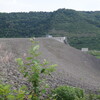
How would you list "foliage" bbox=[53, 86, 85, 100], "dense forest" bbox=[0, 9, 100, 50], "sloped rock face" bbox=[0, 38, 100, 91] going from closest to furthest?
"foliage" bbox=[53, 86, 85, 100] < "sloped rock face" bbox=[0, 38, 100, 91] < "dense forest" bbox=[0, 9, 100, 50]

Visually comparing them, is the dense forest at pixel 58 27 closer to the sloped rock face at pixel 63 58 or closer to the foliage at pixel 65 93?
the sloped rock face at pixel 63 58

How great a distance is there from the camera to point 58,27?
7625 cm

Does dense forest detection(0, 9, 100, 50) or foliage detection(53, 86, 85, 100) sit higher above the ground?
foliage detection(53, 86, 85, 100)

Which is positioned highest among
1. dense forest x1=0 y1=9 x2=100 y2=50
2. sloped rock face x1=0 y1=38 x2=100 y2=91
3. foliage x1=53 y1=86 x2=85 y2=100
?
foliage x1=53 y1=86 x2=85 y2=100

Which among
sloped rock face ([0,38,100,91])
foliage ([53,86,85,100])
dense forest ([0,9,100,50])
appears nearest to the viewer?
foliage ([53,86,85,100])

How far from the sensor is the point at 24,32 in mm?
67250

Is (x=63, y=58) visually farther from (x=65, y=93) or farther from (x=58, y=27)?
(x=58, y=27)

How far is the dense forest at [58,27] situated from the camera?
Result: 64938 millimetres

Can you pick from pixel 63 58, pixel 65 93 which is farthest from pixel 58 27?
pixel 65 93

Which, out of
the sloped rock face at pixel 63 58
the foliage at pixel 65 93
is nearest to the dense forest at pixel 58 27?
the sloped rock face at pixel 63 58

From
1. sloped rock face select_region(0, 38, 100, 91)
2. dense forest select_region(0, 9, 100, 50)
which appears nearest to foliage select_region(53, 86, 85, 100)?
sloped rock face select_region(0, 38, 100, 91)

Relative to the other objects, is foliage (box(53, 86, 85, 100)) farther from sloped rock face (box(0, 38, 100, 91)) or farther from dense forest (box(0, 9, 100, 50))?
dense forest (box(0, 9, 100, 50))

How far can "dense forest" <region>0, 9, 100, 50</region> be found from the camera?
64.9 metres

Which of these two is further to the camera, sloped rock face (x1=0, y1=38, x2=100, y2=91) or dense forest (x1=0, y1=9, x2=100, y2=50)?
dense forest (x1=0, y1=9, x2=100, y2=50)
